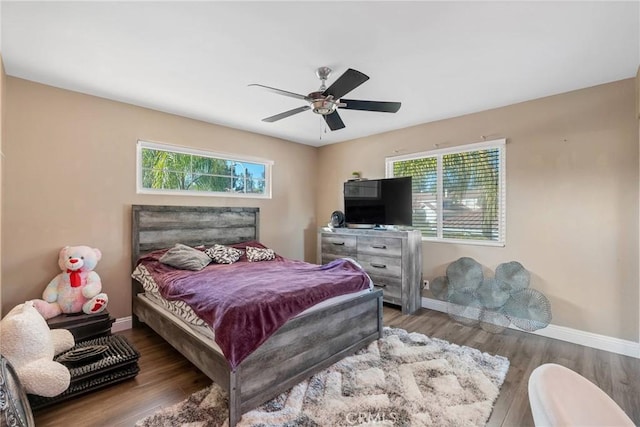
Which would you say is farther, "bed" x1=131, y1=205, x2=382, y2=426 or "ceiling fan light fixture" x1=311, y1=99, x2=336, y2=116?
"ceiling fan light fixture" x1=311, y1=99, x2=336, y2=116

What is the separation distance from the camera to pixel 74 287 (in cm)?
281

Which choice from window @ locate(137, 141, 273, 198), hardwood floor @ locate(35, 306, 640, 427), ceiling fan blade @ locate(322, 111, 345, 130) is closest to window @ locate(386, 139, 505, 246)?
hardwood floor @ locate(35, 306, 640, 427)

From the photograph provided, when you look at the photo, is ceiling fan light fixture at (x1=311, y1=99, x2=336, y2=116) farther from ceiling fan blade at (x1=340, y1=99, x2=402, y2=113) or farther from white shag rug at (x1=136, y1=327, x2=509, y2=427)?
white shag rug at (x1=136, y1=327, x2=509, y2=427)

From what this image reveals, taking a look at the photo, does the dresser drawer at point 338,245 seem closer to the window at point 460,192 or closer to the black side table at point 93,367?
the window at point 460,192

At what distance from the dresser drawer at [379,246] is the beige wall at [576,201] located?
91 centimetres

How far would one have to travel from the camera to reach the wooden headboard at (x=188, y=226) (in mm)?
3424

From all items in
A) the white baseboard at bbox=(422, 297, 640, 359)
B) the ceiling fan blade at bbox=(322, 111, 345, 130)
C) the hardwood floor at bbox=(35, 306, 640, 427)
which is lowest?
the hardwood floor at bbox=(35, 306, 640, 427)

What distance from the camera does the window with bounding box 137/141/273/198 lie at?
364cm

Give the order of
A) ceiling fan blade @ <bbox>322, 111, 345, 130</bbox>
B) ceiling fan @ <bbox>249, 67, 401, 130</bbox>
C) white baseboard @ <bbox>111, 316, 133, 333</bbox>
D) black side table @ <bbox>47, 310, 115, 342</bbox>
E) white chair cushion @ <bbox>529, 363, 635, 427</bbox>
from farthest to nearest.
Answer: white baseboard @ <bbox>111, 316, 133, 333</bbox>
ceiling fan blade @ <bbox>322, 111, 345, 130</bbox>
black side table @ <bbox>47, 310, 115, 342</bbox>
ceiling fan @ <bbox>249, 67, 401, 130</bbox>
white chair cushion @ <bbox>529, 363, 635, 427</bbox>

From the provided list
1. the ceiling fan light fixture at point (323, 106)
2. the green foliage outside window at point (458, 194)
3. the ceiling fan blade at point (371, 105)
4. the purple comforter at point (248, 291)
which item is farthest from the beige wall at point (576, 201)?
the ceiling fan light fixture at point (323, 106)

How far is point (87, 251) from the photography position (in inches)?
115

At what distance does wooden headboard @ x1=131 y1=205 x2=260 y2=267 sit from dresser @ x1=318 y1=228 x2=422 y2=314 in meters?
1.51

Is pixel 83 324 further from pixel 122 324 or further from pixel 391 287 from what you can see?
pixel 391 287

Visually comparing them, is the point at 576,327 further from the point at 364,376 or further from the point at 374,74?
the point at 374,74
